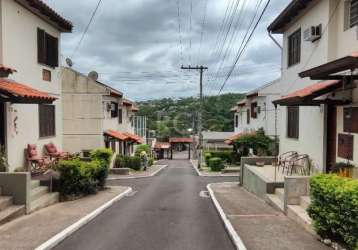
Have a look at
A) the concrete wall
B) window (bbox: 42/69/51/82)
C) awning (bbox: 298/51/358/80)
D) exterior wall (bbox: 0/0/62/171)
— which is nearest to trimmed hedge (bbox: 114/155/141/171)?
exterior wall (bbox: 0/0/62/171)

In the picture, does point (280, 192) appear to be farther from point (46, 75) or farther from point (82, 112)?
point (82, 112)

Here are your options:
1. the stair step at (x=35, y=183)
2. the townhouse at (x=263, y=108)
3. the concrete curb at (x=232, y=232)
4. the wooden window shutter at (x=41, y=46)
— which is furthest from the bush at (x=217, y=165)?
the stair step at (x=35, y=183)

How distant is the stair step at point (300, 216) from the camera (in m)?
8.78

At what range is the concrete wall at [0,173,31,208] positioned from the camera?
1051 centimetres

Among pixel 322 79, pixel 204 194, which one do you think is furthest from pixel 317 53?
pixel 204 194

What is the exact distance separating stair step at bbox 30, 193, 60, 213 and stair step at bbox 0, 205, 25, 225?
56 cm

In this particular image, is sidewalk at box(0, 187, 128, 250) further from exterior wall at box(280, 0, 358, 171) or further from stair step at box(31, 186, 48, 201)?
exterior wall at box(280, 0, 358, 171)

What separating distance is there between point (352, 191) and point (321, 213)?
132 cm

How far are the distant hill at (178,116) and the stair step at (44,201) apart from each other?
65103 millimetres

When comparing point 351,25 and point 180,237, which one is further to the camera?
point 351,25

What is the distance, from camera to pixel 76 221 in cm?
981

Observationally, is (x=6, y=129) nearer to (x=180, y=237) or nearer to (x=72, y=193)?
(x=72, y=193)

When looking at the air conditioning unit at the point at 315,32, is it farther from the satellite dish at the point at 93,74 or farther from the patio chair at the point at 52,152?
the satellite dish at the point at 93,74

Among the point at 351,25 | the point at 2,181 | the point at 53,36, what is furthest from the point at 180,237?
the point at 53,36
